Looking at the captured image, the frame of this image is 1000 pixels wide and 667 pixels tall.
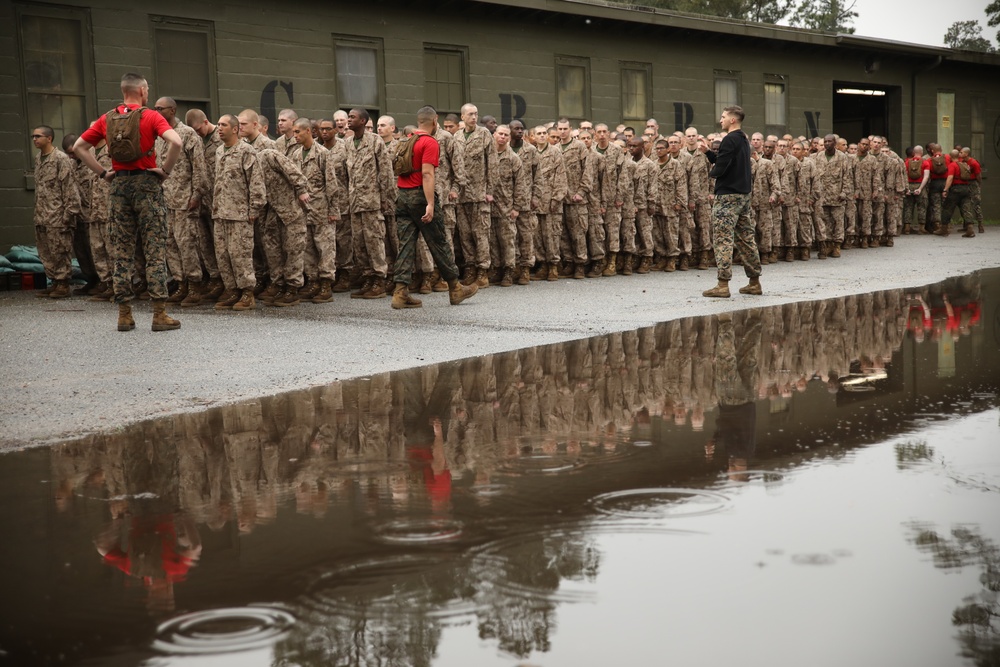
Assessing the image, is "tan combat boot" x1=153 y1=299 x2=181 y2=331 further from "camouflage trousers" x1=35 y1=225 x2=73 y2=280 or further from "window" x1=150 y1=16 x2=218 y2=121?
"window" x1=150 y1=16 x2=218 y2=121

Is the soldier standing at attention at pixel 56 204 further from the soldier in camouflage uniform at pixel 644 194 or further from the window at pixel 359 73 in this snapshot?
the soldier in camouflage uniform at pixel 644 194

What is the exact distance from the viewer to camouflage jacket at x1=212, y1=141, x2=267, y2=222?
1280 centimetres

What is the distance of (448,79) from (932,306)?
1129 centimetres

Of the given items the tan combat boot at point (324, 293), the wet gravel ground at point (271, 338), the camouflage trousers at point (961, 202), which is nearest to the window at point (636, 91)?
the wet gravel ground at point (271, 338)

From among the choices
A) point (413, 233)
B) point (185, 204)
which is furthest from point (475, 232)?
point (185, 204)

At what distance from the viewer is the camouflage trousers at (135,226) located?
10.8 meters

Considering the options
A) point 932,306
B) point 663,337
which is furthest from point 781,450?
point 932,306

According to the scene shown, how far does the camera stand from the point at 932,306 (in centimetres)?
1240

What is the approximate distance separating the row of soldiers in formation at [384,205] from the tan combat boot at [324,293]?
1.0 inches

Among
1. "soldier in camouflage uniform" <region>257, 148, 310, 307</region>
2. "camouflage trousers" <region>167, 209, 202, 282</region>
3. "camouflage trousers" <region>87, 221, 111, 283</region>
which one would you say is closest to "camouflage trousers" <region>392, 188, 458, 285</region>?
"soldier in camouflage uniform" <region>257, 148, 310, 307</region>

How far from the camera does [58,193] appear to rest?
14.9 meters

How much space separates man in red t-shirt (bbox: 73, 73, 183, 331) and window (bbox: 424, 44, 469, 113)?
10.2 m

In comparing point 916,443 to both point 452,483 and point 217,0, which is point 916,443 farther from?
point 217,0

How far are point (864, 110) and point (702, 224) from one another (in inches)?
758
